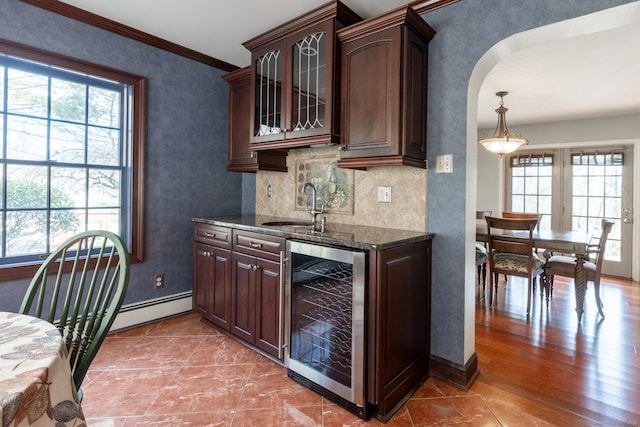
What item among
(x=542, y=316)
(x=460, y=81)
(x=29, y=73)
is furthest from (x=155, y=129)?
(x=542, y=316)

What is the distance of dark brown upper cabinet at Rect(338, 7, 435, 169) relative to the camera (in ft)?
6.61

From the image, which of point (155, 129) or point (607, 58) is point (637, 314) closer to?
point (607, 58)

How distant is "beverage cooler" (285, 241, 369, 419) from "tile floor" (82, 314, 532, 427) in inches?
4.3

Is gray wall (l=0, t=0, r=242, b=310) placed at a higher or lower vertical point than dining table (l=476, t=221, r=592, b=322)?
higher

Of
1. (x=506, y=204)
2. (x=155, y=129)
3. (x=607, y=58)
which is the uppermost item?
(x=607, y=58)

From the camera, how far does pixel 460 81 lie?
210 centimetres

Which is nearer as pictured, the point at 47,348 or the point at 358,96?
the point at 47,348

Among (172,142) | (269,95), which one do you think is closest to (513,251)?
(269,95)

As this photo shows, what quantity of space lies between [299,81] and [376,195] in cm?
103

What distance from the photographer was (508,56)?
2967 mm

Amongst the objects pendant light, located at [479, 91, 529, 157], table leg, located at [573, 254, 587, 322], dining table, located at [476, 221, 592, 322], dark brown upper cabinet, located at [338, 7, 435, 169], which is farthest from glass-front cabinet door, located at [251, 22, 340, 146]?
table leg, located at [573, 254, 587, 322]

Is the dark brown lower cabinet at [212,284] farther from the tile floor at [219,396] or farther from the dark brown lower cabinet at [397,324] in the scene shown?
the dark brown lower cabinet at [397,324]

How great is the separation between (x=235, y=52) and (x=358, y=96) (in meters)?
1.70

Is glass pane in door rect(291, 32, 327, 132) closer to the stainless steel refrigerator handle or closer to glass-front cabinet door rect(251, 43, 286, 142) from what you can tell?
glass-front cabinet door rect(251, 43, 286, 142)
